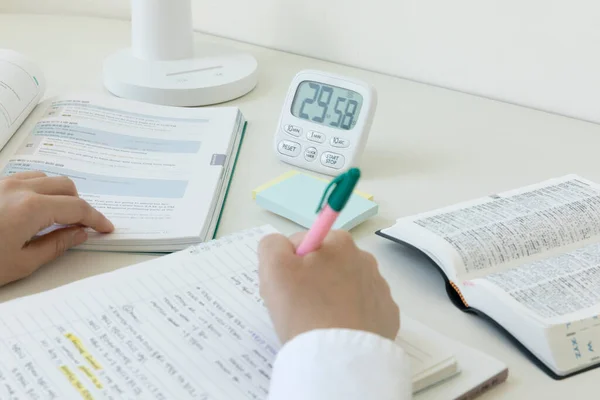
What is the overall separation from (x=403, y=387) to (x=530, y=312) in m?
0.15

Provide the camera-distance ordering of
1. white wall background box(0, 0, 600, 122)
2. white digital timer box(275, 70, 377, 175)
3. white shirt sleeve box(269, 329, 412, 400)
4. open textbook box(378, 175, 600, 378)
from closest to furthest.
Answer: white shirt sleeve box(269, 329, 412, 400), open textbook box(378, 175, 600, 378), white digital timer box(275, 70, 377, 175), white wall background box(0, 0, 600, 122)

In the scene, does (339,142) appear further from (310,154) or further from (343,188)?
(343,188)

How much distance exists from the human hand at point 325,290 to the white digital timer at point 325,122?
30cm

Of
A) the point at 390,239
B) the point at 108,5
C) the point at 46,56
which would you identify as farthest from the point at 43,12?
the point at 390,239

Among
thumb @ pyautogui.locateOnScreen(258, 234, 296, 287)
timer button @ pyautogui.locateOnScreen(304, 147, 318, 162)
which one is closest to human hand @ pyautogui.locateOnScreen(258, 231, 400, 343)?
thumb @ pyautogui.locateOnScreen(258, 234, 296, 287)

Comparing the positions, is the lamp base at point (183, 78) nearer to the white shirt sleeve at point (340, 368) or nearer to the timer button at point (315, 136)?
the timer button at point (315, 136)

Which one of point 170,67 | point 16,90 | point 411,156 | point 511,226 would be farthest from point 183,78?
point 511,226

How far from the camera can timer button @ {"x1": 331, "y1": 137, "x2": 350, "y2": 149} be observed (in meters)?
0.83

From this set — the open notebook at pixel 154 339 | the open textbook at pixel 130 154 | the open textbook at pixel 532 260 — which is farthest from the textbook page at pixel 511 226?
the open textbook at pixel 130 154

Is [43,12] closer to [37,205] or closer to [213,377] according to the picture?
[37,205]

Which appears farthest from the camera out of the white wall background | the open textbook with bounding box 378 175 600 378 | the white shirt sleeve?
the white wall background

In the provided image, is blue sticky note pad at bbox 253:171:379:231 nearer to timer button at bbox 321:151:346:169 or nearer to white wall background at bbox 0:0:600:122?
timer button at bbox 321:151:346:169

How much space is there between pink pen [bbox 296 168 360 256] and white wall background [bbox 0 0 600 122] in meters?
0.60

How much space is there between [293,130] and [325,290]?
38 cm
